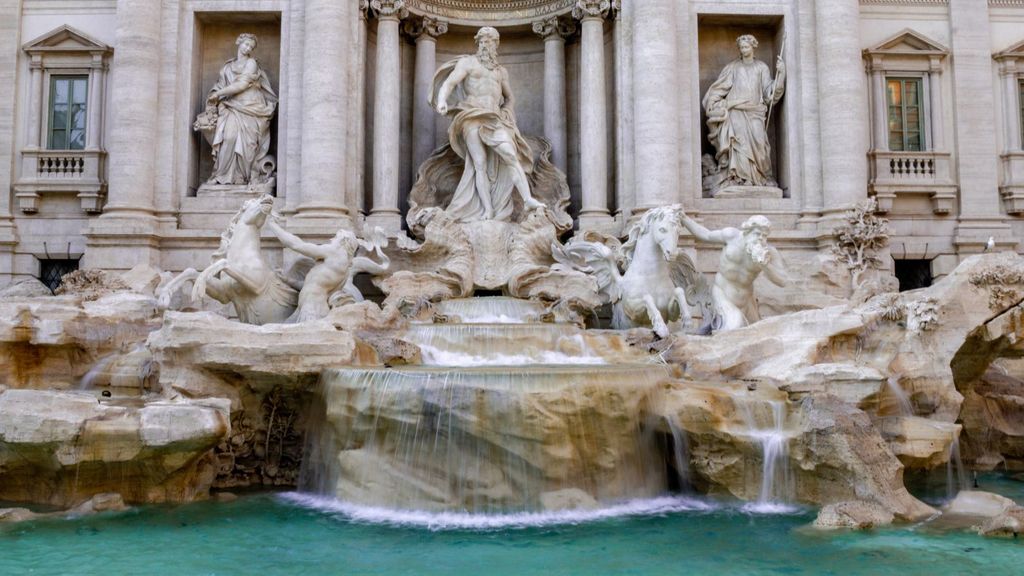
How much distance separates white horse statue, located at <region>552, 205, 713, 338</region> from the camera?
10711mm

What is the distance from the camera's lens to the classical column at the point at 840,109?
1388cm

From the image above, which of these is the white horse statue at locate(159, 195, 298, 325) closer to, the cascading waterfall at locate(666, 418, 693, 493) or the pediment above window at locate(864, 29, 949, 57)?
the cascading waterfall at locate(666, 418, 693, 493)

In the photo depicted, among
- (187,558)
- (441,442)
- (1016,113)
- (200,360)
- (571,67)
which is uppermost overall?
(571,67)

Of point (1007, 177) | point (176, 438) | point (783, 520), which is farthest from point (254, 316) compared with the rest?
point (1007, 177)

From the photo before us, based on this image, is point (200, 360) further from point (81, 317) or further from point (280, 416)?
point (81, 317)

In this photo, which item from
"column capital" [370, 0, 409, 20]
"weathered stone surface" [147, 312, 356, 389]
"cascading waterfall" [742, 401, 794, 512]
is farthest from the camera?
"column capital" [370, 0, 409, 20]

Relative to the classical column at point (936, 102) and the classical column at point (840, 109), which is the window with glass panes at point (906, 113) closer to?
the classical column at point (936, 102)

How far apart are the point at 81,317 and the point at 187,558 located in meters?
4.50

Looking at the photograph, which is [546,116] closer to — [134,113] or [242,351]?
[134,113]

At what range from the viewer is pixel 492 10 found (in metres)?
15.8

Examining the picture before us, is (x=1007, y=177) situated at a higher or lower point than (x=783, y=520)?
higher

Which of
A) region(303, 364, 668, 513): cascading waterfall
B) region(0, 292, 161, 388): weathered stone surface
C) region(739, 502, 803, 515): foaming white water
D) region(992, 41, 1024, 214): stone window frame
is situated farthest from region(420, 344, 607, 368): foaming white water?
region(992, 41, 1024, 214): stone window frame

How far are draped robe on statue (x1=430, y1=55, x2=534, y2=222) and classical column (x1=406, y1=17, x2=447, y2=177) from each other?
123 cm

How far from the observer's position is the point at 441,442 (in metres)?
7.56
